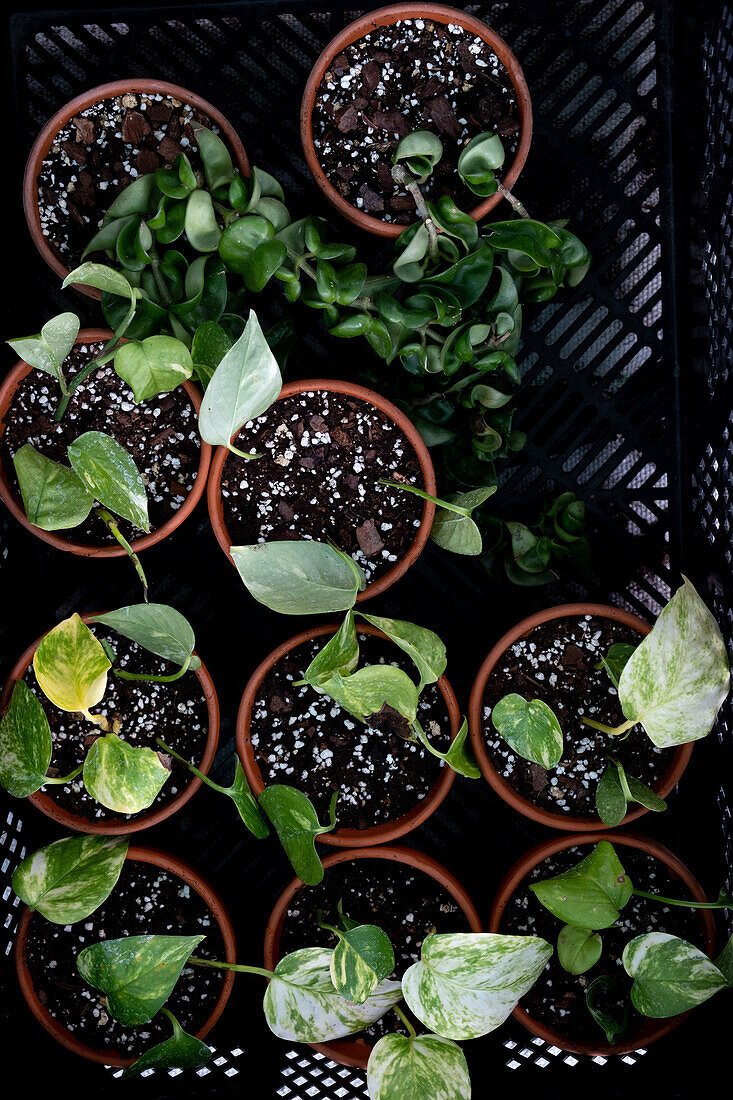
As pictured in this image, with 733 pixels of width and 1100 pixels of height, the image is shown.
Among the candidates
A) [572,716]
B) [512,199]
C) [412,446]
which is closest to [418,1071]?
[572,716]

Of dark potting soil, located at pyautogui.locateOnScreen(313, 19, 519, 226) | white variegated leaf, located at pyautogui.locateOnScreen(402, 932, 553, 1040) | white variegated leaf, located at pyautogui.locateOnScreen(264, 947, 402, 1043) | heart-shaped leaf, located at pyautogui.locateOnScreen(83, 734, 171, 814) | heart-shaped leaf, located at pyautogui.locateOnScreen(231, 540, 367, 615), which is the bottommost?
white variegated leaf, located at pyautogui.locateOnScreen(264, 947, 402, 1043)

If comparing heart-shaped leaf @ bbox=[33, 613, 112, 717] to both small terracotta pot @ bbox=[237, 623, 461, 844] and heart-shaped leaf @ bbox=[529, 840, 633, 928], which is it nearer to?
small terracotta pot @ bbox=[237, 623, 461, 844]

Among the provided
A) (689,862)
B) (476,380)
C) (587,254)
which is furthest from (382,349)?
(689,862)

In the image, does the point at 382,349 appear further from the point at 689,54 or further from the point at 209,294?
the point at 689,54

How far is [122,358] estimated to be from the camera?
83 cm

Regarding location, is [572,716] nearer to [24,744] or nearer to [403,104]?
[24,744]

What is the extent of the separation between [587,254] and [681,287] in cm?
16

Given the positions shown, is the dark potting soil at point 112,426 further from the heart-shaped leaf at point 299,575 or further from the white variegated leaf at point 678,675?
the white variegated leaf at point 678,675

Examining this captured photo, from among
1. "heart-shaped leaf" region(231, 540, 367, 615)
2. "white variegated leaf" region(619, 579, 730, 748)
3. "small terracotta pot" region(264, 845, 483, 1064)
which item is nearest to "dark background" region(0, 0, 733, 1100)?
"small terracotta pot" region(264, 845, 483, 1064)

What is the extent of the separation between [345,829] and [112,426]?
51 cm

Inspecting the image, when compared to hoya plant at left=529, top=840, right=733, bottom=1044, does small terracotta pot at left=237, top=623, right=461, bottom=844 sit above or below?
below

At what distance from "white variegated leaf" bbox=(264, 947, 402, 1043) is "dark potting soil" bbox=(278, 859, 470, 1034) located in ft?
0.35

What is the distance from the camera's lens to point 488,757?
38.6 inches

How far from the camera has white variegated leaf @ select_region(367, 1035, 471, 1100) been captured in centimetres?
85
